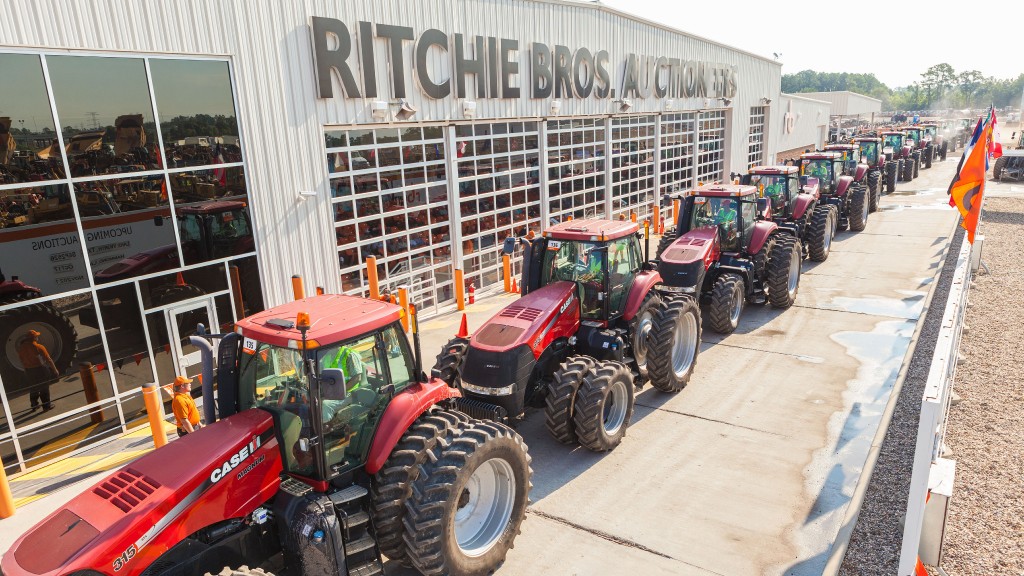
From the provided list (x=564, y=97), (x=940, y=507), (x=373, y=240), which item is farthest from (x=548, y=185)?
(x=940, y=507)

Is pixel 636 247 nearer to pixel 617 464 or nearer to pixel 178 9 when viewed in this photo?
pixel 617 464

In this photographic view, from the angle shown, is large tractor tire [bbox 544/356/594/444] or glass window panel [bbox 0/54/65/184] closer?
large tractor tire [bbox 544/356/594/444]

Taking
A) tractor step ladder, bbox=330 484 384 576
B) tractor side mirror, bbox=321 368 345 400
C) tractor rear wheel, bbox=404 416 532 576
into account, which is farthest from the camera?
tractor rear wheel, bbox=404 416 532 576

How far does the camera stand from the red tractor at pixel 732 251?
1047 cm

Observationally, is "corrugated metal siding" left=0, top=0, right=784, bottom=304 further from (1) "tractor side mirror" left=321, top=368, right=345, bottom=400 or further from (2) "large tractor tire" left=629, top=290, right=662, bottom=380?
(1) "tractor side mirror" left=321, top=368, right=345, bottom=400

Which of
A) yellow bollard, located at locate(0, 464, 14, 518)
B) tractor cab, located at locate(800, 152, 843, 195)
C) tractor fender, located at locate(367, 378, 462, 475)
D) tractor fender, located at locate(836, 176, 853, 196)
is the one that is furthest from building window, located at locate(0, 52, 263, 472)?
tractor fender, located at locate(836, 176, 853, 196)

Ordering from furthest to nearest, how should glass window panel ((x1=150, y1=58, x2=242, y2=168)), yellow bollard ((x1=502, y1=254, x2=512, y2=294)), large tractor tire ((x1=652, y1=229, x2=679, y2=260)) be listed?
yellow bollard ((x1=502, y1=254, x2=512, y2=294))
large tractor tire ((x1=652, y1=229, x2=679, y2=260))
glass window panel ((x1=150, y1=58, x2=242, y2=168))

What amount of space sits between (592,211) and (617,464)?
11.8 metres

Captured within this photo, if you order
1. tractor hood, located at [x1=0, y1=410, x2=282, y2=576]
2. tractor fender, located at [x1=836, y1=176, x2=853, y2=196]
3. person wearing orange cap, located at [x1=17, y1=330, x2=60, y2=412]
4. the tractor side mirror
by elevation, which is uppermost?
the tractor side mirror

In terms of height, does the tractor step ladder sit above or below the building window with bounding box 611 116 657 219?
below

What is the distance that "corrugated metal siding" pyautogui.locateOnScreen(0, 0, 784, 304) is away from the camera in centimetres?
762

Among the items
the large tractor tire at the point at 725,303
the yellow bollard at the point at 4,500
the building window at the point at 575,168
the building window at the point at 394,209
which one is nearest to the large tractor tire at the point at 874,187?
the building window at the point at 575,168

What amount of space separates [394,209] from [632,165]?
9698 millimetres

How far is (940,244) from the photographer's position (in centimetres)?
1627
